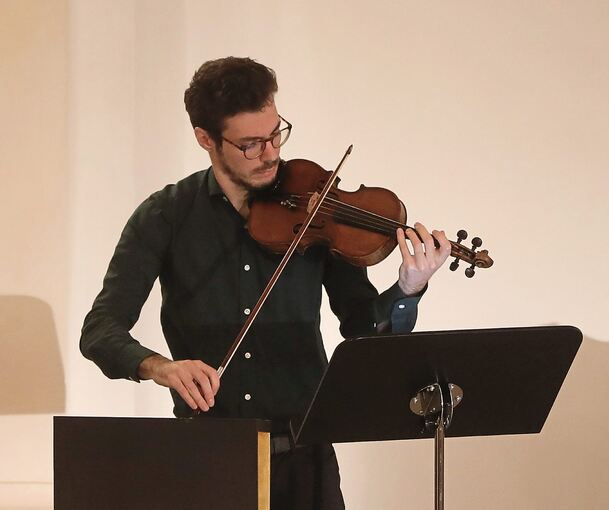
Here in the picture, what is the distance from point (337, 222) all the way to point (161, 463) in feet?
1.90

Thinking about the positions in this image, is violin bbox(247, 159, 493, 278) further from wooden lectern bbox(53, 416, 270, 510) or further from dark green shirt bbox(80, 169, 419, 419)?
wooden lectern bbox(53, 416, 270, 510)

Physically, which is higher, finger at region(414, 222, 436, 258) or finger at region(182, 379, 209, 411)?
finger at region(414, 222, 436, 258)

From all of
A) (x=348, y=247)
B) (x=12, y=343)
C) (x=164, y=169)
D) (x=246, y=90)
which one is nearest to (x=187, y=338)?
(x=348, y=247)

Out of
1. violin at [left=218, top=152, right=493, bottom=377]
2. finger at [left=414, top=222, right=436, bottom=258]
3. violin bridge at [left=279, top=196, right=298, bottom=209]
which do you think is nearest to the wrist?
violin at [left=218, top=152, right=493, bottom=377]

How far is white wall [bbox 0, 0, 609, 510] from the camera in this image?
252cm

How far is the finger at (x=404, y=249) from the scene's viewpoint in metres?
1.69

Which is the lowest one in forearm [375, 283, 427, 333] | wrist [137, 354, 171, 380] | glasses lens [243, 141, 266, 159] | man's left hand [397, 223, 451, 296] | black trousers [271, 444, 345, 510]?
black trousers [271, 444, 345, 510]

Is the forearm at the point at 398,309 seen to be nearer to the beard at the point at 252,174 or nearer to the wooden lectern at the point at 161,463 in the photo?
the beard at the point at 252,174

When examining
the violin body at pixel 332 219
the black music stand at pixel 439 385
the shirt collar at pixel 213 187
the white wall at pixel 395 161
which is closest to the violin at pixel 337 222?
the violin body at pixel 332 219

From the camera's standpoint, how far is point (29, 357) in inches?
98.6

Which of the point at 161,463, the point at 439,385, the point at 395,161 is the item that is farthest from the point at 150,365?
the point at 395,161

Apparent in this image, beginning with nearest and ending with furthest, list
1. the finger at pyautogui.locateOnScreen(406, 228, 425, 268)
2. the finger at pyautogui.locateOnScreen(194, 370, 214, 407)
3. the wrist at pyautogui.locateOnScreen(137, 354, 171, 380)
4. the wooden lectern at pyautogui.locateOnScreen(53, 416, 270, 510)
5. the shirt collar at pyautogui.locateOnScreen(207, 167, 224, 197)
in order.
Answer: the wooden lectern at pyautogui.locateOnScreen(53, 416, 270, 510) → the finger at pyautogui.locateOnScreen(194, 370, 214, 407) → the wrist at pyautogui.locateOnScreen(137, 354, 171, 380) → the finger at pyautogui.locateOnScreen(406, 228, 425, 268) → the shirt collar at pyautogui.locateOnScreen(207, 167, 224, 197)

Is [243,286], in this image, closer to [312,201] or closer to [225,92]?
[312,201]

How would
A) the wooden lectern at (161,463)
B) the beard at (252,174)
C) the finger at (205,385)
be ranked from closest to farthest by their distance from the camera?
1. the wooden lectern at (161,463)
2. the finger at (205,385)
3. the beard at (252,174)
